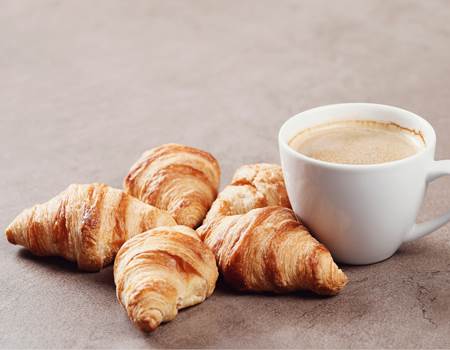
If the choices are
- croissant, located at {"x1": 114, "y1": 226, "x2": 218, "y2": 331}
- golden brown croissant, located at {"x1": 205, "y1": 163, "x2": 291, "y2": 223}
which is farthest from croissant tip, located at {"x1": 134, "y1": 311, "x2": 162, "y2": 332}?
golden brown croissant, located at {"x1": 205, "y1": 163, "x2": 291, "y2": 223}

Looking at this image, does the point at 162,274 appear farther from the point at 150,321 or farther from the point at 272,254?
the point at 272,254

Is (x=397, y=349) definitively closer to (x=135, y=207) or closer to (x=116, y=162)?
(x=135, y=207)

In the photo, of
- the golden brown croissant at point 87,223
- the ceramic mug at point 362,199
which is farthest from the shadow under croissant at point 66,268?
the ceramic mug at point 362,199

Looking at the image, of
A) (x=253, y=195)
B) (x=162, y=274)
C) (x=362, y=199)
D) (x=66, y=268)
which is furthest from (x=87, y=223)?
(x=362, y=199)

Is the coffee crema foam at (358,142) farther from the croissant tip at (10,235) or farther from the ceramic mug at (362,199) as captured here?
the croissant tip at (10,235)

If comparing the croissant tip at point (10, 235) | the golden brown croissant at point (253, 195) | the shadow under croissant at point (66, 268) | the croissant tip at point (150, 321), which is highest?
the golden brown croissant at point (253, 195)

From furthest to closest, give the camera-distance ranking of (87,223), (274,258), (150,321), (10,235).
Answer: (10,235) → (87,223) → (274,258) → (150,321)

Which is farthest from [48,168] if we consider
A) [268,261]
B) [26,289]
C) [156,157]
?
[268,261]

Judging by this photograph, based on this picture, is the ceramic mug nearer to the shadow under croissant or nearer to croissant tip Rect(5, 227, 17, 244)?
the shadow under croissant
